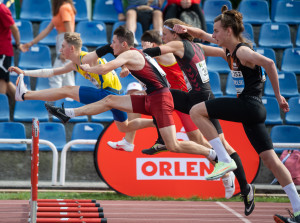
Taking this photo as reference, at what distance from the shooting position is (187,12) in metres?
10.9

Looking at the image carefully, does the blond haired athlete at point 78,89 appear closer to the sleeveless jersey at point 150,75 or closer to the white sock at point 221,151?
the sleeveless jersey at point 150,75

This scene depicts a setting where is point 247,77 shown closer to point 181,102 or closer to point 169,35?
point 181,102

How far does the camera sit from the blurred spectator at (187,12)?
10805 millimetres

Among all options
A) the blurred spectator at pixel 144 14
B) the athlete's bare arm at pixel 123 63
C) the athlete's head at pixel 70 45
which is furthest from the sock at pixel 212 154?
the blurred spectator at pixel 144 14

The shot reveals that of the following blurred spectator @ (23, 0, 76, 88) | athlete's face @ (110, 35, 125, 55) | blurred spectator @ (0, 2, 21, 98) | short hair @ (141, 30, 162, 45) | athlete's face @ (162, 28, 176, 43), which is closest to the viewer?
athlete's face @ (162, 28, 176, 43)

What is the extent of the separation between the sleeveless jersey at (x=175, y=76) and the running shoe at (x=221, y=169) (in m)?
1.80

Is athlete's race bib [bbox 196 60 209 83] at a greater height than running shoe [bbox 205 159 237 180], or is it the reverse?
athlete's race bib [bbox 196 60 209 83]

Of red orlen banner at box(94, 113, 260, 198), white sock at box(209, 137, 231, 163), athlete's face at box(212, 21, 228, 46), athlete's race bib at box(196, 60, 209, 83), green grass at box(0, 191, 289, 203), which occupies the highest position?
athlete's face at box(212, 21, 228, 46)

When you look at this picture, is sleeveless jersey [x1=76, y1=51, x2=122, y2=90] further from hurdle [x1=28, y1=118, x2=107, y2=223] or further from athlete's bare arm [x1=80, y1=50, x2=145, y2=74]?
hurdle [x1=28, y1=118, x2=107, y2=223]

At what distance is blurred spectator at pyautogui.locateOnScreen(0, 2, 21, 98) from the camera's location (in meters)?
10.3

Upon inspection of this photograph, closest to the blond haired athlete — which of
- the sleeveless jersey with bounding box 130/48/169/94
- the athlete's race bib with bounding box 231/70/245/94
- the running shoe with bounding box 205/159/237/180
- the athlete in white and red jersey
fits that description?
the athlete in white and red jersey

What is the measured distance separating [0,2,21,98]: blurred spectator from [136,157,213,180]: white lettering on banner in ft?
10.2

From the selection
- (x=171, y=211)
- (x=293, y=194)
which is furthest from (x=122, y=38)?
(x=293, y=194)

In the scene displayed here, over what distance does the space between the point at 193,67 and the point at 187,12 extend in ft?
14.6
